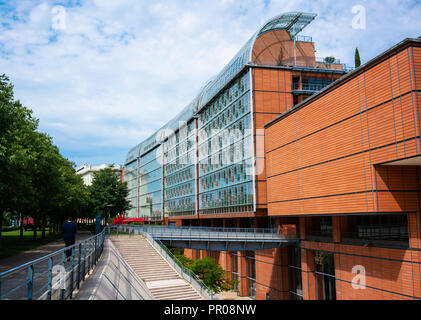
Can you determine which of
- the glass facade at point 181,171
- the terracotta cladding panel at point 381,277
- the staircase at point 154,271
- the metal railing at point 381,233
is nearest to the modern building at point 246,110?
the glass facade at point 181,171

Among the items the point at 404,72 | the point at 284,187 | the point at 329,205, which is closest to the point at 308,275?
the point at 284,187

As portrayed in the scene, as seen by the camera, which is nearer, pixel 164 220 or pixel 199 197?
pixel 199 197

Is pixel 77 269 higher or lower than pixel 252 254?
higher

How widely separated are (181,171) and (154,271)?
40.9m

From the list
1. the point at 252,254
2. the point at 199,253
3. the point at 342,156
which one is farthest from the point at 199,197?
the point at 342,156

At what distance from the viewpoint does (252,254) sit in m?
41.8

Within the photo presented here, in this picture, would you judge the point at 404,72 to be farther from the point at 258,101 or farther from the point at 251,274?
the point at 251,274

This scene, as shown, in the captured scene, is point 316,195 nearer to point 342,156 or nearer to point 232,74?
point 342,156

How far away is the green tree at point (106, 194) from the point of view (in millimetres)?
64688

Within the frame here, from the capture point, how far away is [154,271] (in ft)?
76.8

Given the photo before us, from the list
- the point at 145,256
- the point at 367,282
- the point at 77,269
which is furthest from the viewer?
the point at 145,256

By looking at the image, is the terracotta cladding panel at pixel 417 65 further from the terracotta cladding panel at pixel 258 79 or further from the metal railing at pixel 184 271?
the terracotta cladding panel at pixel 258 79

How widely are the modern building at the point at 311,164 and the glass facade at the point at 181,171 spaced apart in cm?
200
